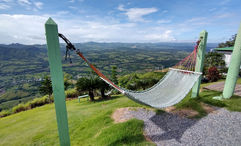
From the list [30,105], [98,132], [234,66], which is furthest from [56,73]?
[30,105]

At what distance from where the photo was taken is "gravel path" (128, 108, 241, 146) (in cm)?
235

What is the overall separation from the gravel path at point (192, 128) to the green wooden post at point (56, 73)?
1655 millimetres

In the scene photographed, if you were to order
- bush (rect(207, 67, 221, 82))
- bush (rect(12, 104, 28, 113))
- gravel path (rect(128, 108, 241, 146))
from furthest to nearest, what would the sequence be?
bush (rect(207, 67, 221, 82)), bush (rect(12, 104, 28, 113)), gravel path (rect(128, 108, 241, 146))

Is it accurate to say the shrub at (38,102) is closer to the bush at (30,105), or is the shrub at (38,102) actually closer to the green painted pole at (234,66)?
the bush at (30,105)

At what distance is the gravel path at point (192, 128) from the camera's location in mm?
2354

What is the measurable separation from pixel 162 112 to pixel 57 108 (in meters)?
2.77

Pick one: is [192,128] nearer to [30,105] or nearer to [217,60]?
[30,105]

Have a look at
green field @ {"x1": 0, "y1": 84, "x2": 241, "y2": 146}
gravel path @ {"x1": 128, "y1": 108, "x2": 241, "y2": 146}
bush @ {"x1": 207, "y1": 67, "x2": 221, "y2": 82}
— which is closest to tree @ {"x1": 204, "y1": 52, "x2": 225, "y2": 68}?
bush @ {"x1": 207, "y1": 67, "x2": 221, "y2": 82}

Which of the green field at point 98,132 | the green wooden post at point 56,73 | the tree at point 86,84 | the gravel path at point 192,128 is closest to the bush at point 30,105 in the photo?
the tree at point 86,84

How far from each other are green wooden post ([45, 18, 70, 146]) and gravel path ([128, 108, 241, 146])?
1.66 meters

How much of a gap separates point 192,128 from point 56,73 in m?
2.96

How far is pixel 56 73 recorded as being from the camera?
1593 millimetres

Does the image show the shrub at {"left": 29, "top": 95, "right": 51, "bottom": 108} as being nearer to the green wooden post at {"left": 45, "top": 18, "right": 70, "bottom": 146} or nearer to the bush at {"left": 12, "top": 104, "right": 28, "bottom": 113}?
the bush at {"left": 12, "top": 104, "right": 28, "bottom": 113}

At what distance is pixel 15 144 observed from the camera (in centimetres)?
300
